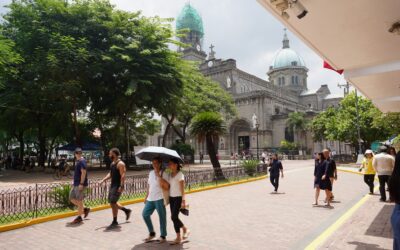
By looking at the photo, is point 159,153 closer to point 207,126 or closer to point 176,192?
point 176,192

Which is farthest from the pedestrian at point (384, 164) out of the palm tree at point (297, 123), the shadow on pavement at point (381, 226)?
the palm tree at point (297, 123)

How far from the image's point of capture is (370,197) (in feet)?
39.6

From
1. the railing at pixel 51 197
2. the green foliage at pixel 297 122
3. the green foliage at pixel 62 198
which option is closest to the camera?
the railing at pixel 51 197

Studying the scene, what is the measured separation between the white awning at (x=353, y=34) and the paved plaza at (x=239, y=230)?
3926 millimetres

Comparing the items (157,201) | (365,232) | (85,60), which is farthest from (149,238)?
(85,60)

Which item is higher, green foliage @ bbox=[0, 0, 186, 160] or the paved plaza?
green foliage @ bbox=[0, 0, 186, 160]

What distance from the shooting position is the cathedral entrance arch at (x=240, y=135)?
62906 mm

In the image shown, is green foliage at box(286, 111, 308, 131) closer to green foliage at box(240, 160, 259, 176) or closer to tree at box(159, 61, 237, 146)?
tree at box(159, 61, 237, 146)

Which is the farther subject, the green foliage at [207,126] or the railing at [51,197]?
the green foliage at [207,126]

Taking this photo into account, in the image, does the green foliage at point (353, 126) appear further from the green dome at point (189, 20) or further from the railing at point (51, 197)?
the green dome at point (189, 20)

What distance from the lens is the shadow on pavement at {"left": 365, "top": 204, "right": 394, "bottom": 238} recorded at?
6922 millimetres

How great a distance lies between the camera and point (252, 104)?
61562 millimetres

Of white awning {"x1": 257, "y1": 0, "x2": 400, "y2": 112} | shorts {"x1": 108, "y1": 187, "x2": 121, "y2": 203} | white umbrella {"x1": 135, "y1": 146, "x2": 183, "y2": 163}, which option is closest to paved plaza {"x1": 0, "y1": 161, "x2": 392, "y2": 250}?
shorts {"x1": 108, "y1": 187, "x2": 121, "y2": 203}

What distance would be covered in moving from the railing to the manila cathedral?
4088cm
